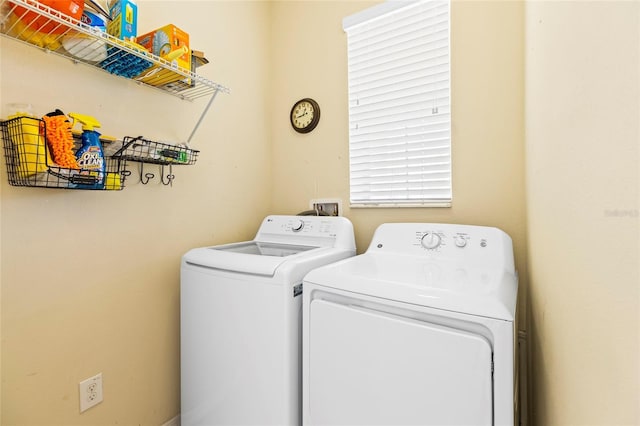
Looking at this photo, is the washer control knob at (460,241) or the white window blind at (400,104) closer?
the washer control knob at (460,241)

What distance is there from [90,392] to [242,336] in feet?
2.13

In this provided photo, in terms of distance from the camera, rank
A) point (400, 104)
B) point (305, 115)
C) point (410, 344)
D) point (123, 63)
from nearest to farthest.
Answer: point (410, 344), point (123, 63), point (400, 104), point (305, 115)

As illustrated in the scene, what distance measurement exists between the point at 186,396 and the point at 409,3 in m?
2.25

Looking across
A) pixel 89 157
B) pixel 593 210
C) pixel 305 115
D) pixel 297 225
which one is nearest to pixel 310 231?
pixel 297 225

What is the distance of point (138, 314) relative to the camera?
140cm

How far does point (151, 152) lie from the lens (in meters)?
1.29

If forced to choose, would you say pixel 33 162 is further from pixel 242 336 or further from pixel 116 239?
pixel 242 336

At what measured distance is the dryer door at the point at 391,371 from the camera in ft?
2.58

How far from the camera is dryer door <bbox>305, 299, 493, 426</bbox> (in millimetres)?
787

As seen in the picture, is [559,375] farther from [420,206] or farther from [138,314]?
[138,314]

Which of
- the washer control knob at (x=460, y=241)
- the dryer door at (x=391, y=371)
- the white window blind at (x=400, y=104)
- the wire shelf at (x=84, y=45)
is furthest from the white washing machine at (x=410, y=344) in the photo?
the wire shelf at (x=84, y=45)

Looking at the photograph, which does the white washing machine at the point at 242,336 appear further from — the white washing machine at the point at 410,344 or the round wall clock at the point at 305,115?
the round wall clock at the point at 305,115

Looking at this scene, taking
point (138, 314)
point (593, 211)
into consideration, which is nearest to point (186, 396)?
point (138, 314)

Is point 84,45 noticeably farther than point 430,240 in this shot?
No
